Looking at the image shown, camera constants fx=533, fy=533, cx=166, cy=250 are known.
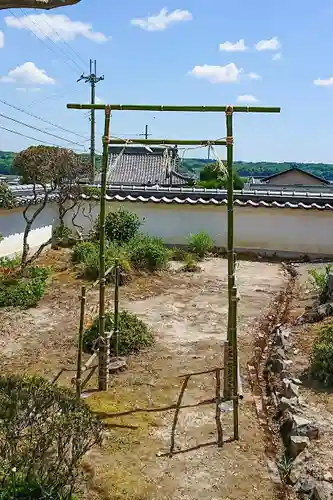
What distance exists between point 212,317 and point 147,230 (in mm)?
6982

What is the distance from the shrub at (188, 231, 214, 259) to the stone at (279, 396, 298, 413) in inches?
332

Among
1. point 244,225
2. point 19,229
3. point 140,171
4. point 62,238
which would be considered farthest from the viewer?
point 140,171

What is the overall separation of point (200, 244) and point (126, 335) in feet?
23.5

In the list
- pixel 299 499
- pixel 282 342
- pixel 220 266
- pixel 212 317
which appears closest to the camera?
pixel 299 499

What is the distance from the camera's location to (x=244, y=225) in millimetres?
15031

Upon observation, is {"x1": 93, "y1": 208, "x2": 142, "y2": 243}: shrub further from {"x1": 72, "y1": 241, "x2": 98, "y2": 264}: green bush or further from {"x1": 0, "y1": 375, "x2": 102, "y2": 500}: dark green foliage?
{"x1": 0, "y1": 375, "x2": 102, "y2": 500}: dark green foliage

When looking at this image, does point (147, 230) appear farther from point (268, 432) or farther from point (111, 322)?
point (268, 432)

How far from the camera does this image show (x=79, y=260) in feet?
39.0

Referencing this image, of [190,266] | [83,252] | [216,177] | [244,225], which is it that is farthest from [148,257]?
[244,225]

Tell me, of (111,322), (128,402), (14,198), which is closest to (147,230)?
(14,198)

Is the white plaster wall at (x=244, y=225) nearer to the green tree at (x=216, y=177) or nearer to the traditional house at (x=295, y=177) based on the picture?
the green tree at (x=216, y=177)

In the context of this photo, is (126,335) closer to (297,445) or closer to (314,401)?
(314,401)

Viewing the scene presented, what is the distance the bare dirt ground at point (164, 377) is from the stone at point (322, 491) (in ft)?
1.14

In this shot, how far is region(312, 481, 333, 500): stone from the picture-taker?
3617 millimetres
